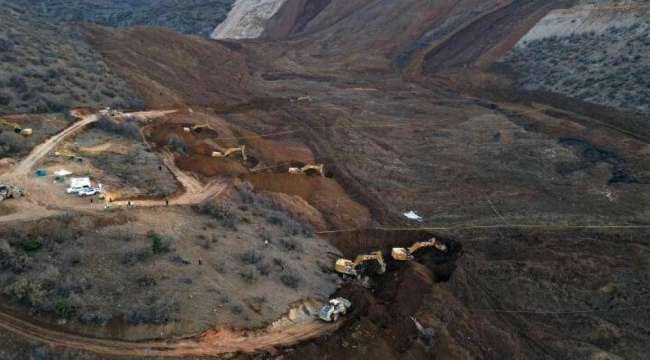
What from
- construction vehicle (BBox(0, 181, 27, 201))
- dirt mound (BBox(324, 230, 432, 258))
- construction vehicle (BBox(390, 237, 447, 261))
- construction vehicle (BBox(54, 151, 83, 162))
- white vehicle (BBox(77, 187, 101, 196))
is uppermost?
construction vehicle (BBox(0, 181, 27, 201))

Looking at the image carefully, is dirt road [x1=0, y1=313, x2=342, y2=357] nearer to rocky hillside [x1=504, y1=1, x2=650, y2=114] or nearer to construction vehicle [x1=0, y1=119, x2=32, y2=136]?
construction vehicle [x1=0, y1=119, x2=32, y2=136]

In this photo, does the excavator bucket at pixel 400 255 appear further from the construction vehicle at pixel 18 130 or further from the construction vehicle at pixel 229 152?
the construction vehicle at pixel 18 130

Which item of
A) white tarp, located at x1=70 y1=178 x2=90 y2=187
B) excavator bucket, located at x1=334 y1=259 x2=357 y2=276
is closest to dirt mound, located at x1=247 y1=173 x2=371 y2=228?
excavator bucket, located at x1=334 y1=259 x2=357 y2=276

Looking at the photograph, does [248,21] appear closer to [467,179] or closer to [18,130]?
[467,179]

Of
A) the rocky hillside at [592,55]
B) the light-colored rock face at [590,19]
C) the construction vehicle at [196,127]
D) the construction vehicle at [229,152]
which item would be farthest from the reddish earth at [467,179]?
the construction vehicle at [196,127]

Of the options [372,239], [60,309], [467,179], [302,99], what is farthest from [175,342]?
[302,99]

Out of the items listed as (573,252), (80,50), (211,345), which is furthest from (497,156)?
(80,50)

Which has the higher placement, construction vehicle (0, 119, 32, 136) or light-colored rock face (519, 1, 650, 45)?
light-colored rock face (519, 1, 650, 45)

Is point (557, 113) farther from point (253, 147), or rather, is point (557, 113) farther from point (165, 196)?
point (165, 196)
